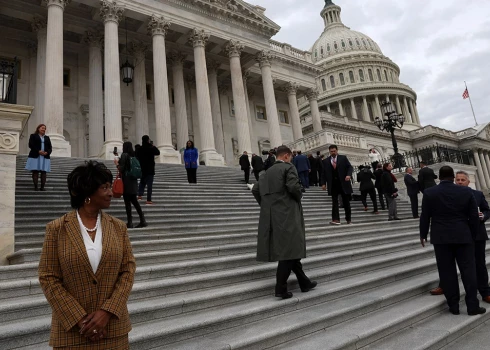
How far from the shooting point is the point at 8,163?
5.66m

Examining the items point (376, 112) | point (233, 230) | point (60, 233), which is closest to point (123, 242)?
point (60, 233)

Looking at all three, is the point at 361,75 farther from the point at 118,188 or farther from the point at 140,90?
the point at 118,188

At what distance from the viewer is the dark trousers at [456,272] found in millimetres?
4500

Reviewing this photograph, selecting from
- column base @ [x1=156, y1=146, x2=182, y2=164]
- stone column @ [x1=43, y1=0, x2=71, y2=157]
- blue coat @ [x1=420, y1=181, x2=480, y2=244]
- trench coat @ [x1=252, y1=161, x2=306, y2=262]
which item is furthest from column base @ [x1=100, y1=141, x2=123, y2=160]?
blue coat @ [x1=420, y1=181, x2=480, y2=244]

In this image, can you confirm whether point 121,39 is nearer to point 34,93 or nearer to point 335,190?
point 34,93

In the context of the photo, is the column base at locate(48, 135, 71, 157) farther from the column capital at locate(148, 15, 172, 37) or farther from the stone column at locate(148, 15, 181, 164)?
the column capital at locate(148, 15, 172, 37)

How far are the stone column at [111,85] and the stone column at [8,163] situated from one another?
11.3 metres

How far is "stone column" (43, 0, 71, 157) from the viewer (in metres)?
15.6

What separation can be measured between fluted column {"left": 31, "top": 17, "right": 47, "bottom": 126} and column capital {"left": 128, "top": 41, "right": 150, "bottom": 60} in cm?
493

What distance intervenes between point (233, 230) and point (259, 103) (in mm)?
25690

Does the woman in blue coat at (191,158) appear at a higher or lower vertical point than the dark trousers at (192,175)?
higher

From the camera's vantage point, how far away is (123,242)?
2.29 meters

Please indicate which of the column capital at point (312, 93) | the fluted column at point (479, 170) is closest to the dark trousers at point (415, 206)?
the column capital at point (312, 93)

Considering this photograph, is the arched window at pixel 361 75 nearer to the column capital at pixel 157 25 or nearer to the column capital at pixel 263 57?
the column capital at pixel 263 57
